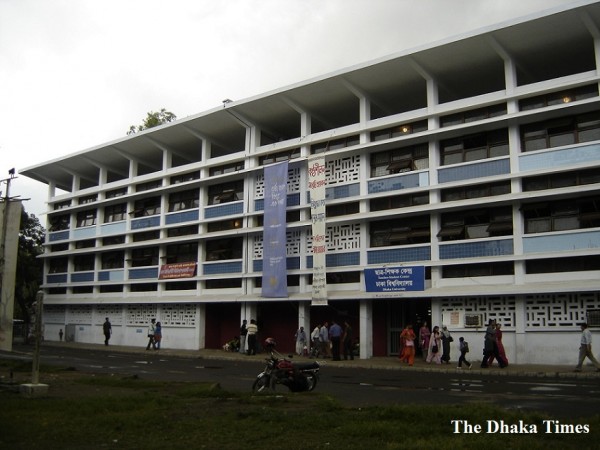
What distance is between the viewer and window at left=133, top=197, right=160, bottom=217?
134ft

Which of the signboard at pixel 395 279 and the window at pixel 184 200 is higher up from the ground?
the window at pixel 184 200

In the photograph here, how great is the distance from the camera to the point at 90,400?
11.4 meters

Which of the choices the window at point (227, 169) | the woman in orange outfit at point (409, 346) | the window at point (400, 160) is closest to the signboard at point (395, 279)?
the woman in orange outfit at point (409, 346)

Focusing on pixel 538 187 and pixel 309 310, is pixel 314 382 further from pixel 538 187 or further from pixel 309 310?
pixel 309 310

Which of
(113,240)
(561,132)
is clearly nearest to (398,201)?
(561,132)

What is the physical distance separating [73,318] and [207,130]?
19862mm

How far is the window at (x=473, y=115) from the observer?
25.7 meters

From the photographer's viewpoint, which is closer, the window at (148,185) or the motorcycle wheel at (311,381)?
the motorcycle wheel at (311,381)

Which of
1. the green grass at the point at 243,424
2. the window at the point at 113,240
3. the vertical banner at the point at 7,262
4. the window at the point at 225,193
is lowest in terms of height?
the green grass at the point at 243,424

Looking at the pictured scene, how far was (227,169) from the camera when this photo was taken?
36.1 meters

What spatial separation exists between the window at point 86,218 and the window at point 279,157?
17.8m

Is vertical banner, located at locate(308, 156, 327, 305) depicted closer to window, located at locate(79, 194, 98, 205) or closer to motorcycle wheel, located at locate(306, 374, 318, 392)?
motorcycle wheel, located at locate(306, 374, 318, 392)

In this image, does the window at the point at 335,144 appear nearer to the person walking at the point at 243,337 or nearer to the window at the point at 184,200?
the window at the point at 184,200

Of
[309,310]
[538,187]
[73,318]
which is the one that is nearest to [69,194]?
[73,318]
